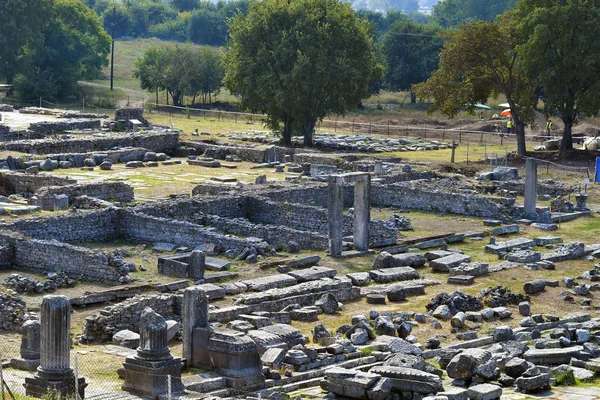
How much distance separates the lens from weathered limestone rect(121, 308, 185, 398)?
18.3 m

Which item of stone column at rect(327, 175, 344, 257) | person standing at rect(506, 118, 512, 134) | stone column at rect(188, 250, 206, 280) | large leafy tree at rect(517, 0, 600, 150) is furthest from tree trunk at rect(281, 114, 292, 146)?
stone column at rect(188, 250, 206, 280)

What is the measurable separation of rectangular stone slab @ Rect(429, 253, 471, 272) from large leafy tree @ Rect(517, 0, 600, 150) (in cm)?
2044

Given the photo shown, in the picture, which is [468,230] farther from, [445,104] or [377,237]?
[445,104]

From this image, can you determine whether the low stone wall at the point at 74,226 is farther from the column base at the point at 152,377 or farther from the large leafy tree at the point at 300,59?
the large leafy tree at the point at 300,59

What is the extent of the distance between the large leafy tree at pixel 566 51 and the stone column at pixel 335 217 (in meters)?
20.5

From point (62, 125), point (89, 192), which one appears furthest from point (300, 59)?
point (89, 192)

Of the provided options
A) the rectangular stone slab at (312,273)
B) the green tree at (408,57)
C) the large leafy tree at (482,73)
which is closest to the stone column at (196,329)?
the rectangular stone slab at (312,273)

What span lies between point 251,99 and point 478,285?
28.3 m

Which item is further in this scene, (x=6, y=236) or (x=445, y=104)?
(x=445, y=104)

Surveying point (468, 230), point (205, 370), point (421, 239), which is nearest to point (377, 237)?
point (421, 239)

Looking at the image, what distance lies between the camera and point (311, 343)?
21.9 m

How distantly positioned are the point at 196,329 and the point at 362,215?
11647 millimetres

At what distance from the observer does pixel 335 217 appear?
30078 mm

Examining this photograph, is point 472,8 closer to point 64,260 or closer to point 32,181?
point 32,181
